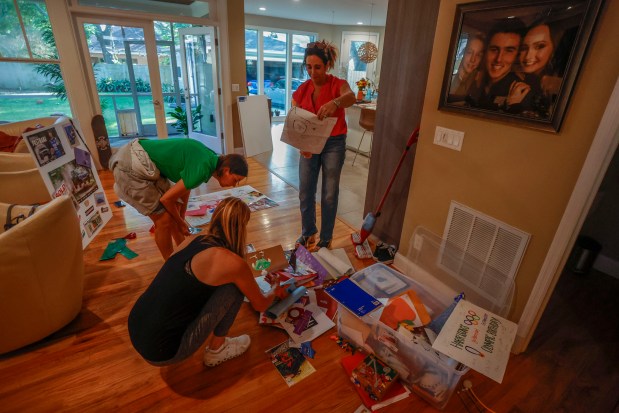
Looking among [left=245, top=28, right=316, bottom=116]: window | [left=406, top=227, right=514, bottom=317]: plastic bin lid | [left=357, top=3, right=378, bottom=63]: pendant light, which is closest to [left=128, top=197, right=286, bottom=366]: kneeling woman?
[left=406, top=227, right=514, bottom=317]: plastic bin lid

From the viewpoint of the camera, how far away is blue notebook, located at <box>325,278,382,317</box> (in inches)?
60.2

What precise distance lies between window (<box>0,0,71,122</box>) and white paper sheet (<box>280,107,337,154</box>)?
10.6ft

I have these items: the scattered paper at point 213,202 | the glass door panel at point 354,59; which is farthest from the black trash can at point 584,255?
the glass door panel at point 354,59

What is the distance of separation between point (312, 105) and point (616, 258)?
2481 millimetres

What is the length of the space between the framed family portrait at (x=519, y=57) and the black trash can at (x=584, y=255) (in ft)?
4.90

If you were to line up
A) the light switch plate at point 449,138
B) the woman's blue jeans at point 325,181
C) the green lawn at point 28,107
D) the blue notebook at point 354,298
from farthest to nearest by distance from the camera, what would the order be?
1. the green lawn at point 28,107
2. the woman's blue jeans at point 325,181
3. the light switch plate at point 449,138
4. the blue notebook at point 354,298

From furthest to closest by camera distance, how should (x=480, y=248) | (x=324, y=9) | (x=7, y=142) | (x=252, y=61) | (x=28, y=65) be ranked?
(x=252, y=61) < (x=324, y=9) < (x=28, y=65) < (x=7, y=142) < (x=480, y=248)

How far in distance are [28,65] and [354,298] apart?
4.56 m

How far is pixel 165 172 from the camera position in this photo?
1.92 meters

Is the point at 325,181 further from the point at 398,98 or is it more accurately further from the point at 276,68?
the point at 276,68

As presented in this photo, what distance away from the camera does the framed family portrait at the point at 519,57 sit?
1.26m

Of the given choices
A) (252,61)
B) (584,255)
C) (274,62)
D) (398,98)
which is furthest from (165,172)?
(274,62)

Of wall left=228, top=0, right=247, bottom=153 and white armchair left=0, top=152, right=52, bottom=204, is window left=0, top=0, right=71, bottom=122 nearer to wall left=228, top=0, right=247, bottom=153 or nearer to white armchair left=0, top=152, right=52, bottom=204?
white armchair left=0, top=152, right=52, bottom=204

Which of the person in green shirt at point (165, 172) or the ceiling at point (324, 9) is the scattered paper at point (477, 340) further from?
the ceiling at point (324, 9)
